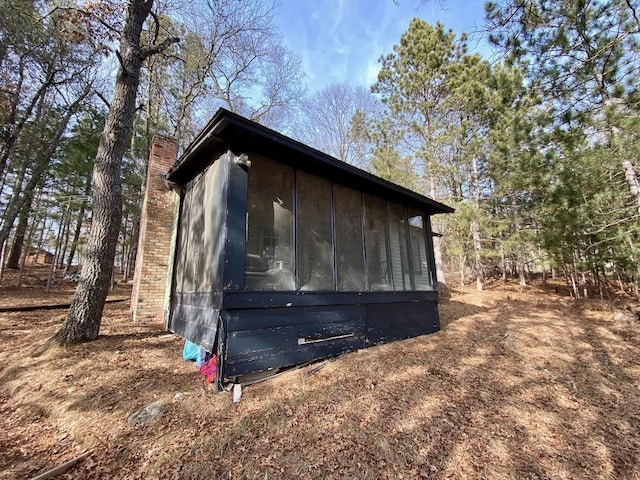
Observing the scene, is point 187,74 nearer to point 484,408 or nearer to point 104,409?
point 104,409

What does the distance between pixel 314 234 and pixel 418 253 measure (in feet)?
9.08

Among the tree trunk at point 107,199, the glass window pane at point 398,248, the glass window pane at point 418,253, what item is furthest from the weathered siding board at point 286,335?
the tree trunk at point 107,199

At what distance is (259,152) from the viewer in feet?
12.2

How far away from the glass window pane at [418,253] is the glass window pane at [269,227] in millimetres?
2961

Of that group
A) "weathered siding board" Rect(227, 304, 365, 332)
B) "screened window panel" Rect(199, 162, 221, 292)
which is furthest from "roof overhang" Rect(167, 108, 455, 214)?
"weathered siding board" Rect(227, 304, 365, 332)

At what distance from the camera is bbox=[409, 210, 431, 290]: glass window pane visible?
5617 mm

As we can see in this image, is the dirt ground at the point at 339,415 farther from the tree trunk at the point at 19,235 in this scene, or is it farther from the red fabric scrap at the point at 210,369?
the tree trunk at the point at 19,235

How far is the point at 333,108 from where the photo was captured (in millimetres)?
15000

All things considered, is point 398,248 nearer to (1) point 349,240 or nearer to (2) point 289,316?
(1) point 349,240

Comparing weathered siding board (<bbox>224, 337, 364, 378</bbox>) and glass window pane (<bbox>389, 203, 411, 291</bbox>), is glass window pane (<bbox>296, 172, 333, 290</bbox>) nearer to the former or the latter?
weathered siding board (<bbox>224, 337, 364, 378</bbox>)

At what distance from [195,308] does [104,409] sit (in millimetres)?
1463

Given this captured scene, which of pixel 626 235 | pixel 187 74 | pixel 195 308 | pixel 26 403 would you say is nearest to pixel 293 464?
pixel 195 308

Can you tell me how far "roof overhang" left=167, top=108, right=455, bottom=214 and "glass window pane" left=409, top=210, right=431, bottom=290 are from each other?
0.79m

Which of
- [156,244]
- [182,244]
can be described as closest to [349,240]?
[182,244]
